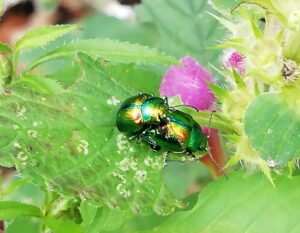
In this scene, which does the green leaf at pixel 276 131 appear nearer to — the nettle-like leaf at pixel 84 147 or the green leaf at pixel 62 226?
the nettle-like leaf at pixel 84 147

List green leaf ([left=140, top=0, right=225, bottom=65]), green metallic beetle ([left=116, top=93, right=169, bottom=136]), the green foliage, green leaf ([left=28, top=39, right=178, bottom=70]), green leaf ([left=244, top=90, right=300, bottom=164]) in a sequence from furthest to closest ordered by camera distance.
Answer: green leaf ([left=140, top=0, right=225, bottom=65]), the green foliage, green leaf ([left=28, top=39, right=178, bottom=70]), green metallic beetle ([left=116, top=93, right=169, bottom=136]), green leaf ([left=244, top=90, right=300, bottom=164])

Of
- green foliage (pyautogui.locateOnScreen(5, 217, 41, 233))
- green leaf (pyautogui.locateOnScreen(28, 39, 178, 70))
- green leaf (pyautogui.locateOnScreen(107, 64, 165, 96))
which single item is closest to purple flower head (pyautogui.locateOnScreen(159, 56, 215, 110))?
green leaf (pyautogui.locateOnScreen(28, 39, 178, 70))

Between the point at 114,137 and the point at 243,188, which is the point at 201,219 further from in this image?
the point at 114,137

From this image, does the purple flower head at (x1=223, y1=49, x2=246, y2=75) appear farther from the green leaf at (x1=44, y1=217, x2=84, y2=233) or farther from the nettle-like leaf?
the green leaf at (x1=44, y1=217, x2=84, y2=233)

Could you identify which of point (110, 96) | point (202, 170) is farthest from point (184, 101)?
point (202, 170)

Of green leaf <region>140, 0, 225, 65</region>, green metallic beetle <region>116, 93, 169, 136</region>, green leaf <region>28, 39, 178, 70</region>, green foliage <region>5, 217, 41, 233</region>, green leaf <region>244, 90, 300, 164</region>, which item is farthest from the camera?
green leaf <region>140, 0, 225, 65</region>

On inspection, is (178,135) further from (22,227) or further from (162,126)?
(22,227)

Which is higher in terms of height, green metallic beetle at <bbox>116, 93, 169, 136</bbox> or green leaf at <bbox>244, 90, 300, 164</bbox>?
green leaf at <bbox>244, 90, 300, 164</bbox>

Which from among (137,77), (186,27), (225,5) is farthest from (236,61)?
(186,27)
